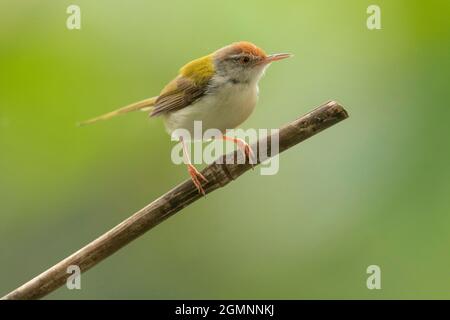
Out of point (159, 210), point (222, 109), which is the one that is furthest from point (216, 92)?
point (159, 210)

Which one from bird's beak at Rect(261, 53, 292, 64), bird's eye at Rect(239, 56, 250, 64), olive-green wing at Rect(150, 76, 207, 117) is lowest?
olive-green wing at Rect(150, 76, 207, 117)

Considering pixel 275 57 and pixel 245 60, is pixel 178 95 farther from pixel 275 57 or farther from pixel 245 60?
pixel 275 57

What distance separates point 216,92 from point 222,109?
5.4 inches

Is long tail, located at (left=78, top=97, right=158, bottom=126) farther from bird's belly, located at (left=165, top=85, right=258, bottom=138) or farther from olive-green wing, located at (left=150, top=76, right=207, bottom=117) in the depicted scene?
bird's belly, located at (left=165, top=85, right=258, bottom=138)

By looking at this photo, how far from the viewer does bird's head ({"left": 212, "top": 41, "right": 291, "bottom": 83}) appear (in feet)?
9.52

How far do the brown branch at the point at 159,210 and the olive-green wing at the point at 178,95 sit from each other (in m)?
0.89

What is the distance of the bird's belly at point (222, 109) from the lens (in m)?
2.73

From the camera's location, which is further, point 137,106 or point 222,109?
point 137,106

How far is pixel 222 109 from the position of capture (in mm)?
2736

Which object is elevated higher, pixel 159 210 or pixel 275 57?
pixel 275 57

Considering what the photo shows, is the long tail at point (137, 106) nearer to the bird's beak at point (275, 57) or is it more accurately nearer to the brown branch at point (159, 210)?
the bird's beak at point (275, 57)

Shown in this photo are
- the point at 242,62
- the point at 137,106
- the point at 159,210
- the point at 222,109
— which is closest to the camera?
the point at 159,210

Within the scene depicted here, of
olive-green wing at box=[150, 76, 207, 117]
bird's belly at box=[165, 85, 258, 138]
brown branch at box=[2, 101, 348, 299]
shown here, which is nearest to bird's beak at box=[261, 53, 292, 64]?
bird's belly at box=[165, 85, 258, 138]

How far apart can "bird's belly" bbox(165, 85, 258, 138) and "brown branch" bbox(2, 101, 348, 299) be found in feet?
2.11
